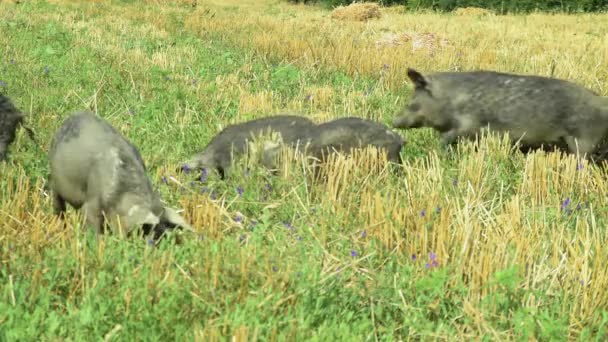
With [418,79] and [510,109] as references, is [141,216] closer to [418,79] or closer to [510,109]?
[418,79]

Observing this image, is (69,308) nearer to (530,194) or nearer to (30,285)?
(30,285)

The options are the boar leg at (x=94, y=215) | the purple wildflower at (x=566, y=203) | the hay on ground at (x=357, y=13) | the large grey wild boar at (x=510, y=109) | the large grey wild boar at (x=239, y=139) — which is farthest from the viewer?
the hay on ground at (x=357, y=13)

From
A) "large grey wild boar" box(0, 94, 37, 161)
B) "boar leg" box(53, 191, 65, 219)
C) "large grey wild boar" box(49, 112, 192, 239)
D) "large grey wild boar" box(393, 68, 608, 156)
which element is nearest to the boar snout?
"large grey wild boar" box(393, 68, 608, 156)

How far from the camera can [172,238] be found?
329 cm

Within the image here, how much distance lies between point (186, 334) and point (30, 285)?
78 cm

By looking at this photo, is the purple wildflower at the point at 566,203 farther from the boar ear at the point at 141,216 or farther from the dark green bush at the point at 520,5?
the dark green bush at the point at 520,5

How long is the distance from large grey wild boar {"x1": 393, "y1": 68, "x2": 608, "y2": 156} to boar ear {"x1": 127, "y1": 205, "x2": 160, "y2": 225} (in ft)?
10.2

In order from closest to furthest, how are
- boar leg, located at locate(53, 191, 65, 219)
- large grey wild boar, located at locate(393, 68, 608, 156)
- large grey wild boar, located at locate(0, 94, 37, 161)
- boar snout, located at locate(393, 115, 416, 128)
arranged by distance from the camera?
boar leg, located at locate(53, 191, 65, 219)
large grey wild boar, located at locate(0, 94, 37, 161)
large grey wild boar, located at locate(393, 68, 608, 156)
boar snout, located at locate(393, 115, 416, 128)

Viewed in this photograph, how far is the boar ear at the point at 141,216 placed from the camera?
3.37 metres

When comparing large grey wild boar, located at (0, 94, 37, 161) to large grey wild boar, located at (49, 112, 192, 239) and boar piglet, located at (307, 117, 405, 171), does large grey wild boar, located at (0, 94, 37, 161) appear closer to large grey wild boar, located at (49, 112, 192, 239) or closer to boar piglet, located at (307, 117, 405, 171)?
large grey wild boar, located at (49, 112, 192, 239)

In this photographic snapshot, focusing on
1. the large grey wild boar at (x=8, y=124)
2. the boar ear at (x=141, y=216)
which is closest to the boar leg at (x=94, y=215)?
the boar ear at (x=141, y=216)

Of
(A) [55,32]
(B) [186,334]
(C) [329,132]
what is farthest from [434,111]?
(A) [55,32]

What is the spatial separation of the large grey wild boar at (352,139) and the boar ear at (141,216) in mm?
1943

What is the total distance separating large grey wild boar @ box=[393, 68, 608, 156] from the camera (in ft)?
18.0
